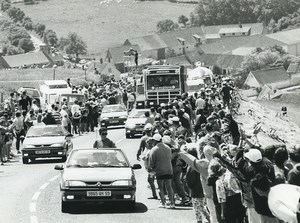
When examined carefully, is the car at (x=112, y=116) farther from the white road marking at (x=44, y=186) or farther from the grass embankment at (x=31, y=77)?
the grass embankment at (x=31, y=77)

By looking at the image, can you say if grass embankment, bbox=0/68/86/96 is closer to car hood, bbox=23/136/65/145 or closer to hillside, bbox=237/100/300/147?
hillside, bbox=237/100/300/147

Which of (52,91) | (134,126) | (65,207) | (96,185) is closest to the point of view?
(96,185)

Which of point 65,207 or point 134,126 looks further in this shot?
point 134,126

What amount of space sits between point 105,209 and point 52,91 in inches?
1679

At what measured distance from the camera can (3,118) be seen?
3067 cm

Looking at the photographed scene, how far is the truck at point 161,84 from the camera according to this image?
166 ft

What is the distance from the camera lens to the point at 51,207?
19453 millimetres

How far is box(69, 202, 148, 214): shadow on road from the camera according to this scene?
18.7m

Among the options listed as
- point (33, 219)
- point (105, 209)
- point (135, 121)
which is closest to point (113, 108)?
point (135, 121)

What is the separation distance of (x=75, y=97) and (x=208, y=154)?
3744 cm

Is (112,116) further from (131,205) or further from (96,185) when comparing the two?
(96,185)

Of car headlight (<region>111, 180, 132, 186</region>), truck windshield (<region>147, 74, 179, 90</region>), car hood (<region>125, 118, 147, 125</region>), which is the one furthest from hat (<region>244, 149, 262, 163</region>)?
truck windshield (<region>147, 74, 179, 90</region>)

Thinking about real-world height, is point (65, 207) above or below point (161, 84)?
above

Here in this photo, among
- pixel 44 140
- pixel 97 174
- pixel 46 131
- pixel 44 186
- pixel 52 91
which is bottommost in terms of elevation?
pixel 52 91
